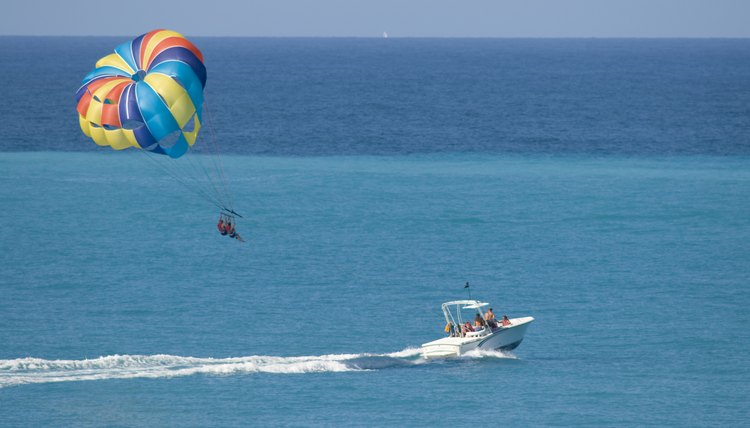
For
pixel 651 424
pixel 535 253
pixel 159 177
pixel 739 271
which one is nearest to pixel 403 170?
pixel 159 177

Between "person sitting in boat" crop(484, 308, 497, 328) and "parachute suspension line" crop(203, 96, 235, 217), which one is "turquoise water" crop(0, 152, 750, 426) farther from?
"person sitting in boat" crop(484, 308, 497, 328)

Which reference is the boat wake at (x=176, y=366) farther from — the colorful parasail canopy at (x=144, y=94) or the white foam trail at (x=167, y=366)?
the colorful parasail canopy at (x=144, y=94)

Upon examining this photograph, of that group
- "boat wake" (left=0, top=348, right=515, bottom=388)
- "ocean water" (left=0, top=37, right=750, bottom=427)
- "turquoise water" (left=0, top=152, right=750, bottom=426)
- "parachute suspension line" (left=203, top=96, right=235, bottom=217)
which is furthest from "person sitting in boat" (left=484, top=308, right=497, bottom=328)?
"parachute suspension line" (left=203, top=96, right=235, bottom=217)

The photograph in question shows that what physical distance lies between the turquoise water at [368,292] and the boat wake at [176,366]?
88 mm

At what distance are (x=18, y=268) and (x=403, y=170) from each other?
36255mm

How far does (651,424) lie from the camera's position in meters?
42.0

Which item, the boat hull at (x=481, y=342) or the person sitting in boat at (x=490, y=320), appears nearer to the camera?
the boat hull at (x=481, y=342)

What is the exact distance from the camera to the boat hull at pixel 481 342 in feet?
155

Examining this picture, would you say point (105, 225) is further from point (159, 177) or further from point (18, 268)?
point (159, 177)

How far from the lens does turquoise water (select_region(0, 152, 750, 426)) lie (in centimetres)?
4375

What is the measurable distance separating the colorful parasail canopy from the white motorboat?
502 inches

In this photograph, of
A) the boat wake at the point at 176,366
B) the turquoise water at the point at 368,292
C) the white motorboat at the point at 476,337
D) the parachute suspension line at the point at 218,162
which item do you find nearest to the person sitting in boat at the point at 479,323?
the white motorboat at the point at 476,337

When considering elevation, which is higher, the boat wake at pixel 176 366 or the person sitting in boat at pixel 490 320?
the person sitting in boat at pixel 490 320

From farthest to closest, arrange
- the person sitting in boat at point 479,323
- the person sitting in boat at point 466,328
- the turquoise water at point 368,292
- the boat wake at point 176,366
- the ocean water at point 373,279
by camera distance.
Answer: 1. the person sitting in boat at point 479,323
2. the person sitting in boat at point 466,328
3. the boat wake at point 176,366
4. the ocean water at point 373,279
5. the turquoise water at point 368,292
